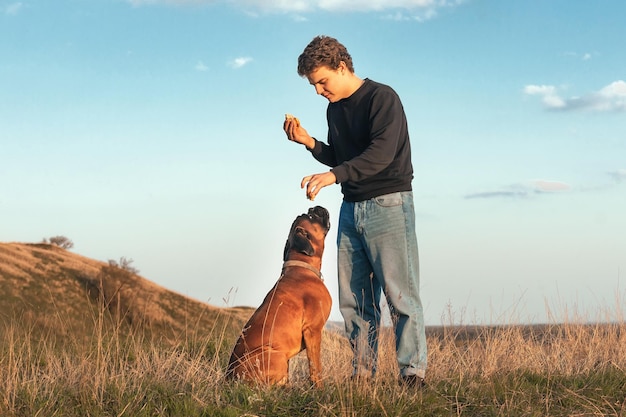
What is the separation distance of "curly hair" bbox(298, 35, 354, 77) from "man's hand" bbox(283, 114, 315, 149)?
383 mm

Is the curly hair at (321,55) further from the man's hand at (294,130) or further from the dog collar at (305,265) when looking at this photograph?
the dog collar at (305,265)

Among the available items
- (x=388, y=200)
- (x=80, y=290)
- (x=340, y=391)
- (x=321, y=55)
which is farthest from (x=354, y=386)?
(x=80, y=290)

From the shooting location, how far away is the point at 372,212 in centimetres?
522

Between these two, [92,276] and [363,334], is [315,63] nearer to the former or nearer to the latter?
[363,334]

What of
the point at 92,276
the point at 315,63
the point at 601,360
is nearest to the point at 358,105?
the point at 315,63

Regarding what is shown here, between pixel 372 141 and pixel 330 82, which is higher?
pixel 330 82

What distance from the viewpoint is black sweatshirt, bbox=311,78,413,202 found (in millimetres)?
4957

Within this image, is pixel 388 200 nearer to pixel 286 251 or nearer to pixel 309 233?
pixel 309 233

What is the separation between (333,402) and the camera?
14.9 ft

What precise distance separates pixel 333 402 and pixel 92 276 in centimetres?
1790

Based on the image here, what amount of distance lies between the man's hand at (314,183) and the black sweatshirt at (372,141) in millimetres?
206

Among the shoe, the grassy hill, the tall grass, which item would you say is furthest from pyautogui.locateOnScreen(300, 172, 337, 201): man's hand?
the grassy hill

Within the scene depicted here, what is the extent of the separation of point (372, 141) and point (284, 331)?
156 centimetres

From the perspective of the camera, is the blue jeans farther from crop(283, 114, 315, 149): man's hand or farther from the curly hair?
the curly hair
